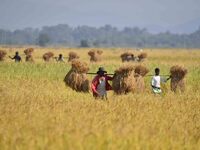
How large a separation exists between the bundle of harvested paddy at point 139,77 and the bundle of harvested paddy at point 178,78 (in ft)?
6.09

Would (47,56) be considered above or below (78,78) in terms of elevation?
above

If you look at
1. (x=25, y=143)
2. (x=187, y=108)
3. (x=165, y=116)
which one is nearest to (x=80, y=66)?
(x=187, y=108)

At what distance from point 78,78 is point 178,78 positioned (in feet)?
14.2

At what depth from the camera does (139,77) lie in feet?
64.7

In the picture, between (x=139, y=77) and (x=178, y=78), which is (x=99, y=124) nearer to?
(x=139, y=77)

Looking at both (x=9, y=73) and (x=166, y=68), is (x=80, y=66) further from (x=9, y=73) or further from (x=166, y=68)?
(x=166, y=68)

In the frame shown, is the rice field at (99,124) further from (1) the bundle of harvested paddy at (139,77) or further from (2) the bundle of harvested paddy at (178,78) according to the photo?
(2) the bundle of harvested paddy at (178,78)

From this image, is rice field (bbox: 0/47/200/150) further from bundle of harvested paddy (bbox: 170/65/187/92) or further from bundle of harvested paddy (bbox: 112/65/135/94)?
bundle of harvested paddy (bbox: 170/65/187/92)

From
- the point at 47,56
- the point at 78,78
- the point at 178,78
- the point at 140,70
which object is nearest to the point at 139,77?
the point at 140,70

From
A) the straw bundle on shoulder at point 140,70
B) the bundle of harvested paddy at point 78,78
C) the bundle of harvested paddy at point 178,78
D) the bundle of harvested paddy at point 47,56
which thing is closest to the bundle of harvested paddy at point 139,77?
the straw bundle on shoulder at point 140,70

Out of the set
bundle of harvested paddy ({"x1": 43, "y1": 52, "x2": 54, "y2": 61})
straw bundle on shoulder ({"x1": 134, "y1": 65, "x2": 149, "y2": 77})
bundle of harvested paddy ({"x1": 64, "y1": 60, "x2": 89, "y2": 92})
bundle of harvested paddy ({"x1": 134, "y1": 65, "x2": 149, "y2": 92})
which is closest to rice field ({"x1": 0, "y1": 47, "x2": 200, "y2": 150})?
bundle of harvested paddy ({"x1": 134, "y1": 65, "x2": 149, "y2": 92})

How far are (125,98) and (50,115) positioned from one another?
518 centimetres

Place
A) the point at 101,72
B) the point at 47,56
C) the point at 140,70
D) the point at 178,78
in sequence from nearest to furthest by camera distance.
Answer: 1. the point at 101,72
2. the point at 140,70
3. the point at 178,78
4. the point at 47,56

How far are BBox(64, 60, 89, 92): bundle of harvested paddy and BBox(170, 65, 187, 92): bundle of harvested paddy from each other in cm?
372
